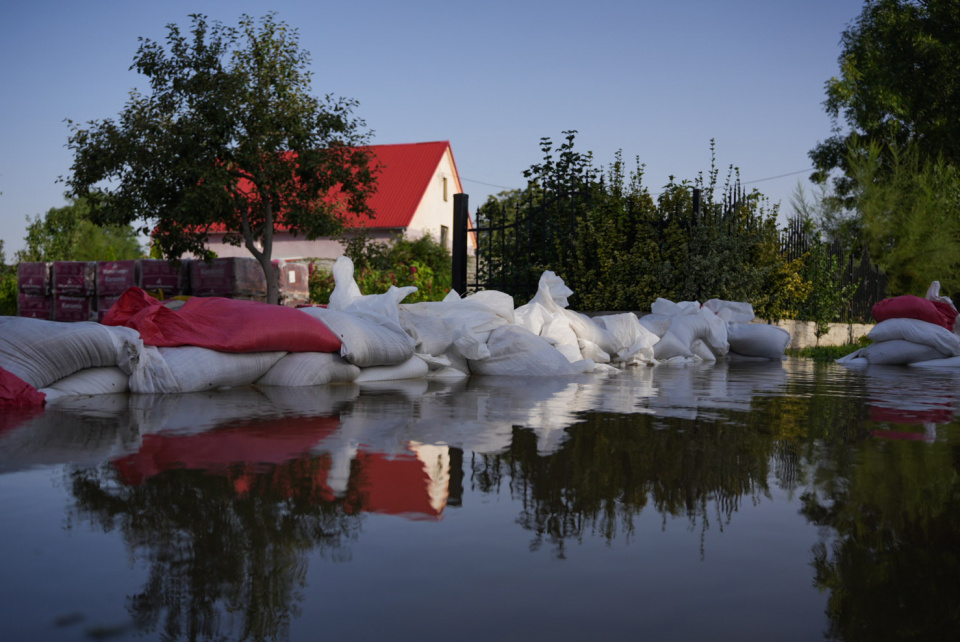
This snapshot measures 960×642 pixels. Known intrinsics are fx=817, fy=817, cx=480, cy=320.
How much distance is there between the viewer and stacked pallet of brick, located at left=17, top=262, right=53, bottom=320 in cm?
1603

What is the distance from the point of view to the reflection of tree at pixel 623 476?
1751 millimetres

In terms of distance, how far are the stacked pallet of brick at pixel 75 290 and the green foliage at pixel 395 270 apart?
4.19 meters

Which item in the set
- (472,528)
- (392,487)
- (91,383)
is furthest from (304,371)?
(472,528)

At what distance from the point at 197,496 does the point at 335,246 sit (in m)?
25.7

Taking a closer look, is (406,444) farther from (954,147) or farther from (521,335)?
(954,147)

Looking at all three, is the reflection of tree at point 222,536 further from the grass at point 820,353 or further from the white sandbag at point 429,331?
the grass at point 820,353

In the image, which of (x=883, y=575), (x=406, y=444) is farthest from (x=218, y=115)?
(x=883, y=575)

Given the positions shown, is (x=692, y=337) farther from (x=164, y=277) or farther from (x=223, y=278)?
(x=164, y=277)

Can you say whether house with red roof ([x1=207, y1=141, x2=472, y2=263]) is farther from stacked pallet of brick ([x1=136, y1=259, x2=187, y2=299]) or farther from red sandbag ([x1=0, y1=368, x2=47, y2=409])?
red sandbag ([x1=0, y1=368, x2=47, y2=409])

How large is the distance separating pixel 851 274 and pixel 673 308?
742 cm

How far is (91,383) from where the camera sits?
3996mm

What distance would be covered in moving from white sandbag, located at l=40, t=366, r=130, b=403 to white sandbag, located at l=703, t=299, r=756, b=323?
23.2 feet

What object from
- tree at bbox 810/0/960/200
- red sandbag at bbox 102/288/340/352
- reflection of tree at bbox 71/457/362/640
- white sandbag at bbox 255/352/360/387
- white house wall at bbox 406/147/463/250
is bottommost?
reflection of tree at bbox 71/457/362/640

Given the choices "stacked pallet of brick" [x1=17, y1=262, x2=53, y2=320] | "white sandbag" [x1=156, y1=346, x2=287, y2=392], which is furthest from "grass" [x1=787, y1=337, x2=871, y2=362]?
"stacked pallet of brick" [x1=17, y1=262, x2=53, y2=320]
